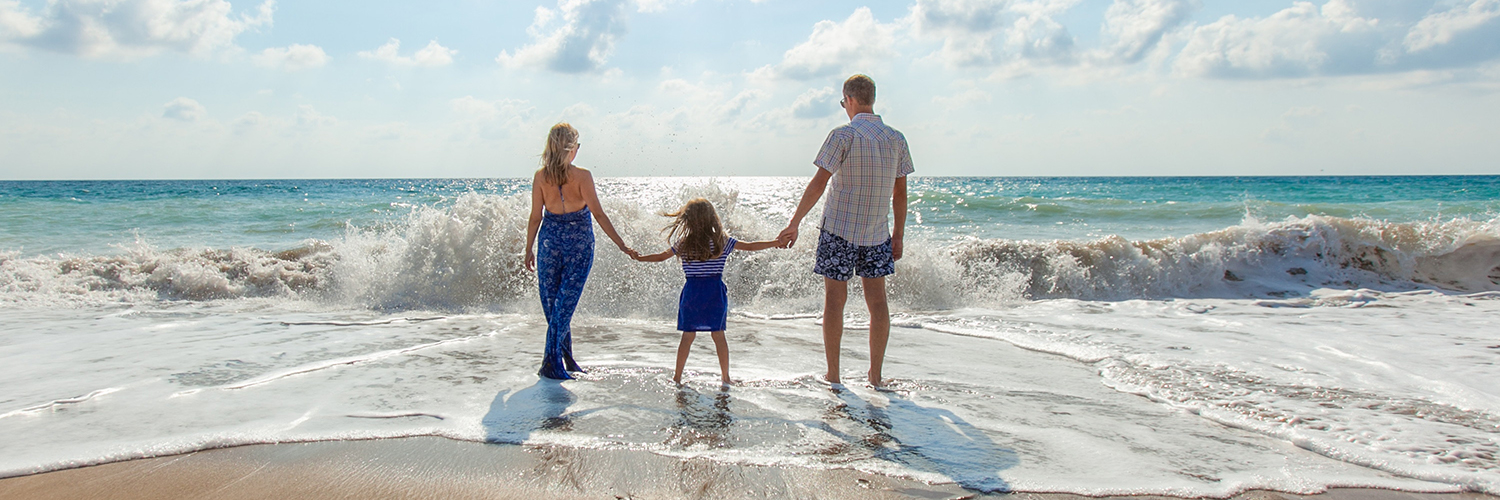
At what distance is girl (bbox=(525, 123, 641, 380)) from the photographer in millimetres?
4309

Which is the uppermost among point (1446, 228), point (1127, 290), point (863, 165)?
point (863, 165)

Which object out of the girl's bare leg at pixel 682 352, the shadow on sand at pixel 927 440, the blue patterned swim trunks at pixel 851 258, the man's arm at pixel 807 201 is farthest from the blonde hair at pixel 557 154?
the shadow on sand at pixel 927 440

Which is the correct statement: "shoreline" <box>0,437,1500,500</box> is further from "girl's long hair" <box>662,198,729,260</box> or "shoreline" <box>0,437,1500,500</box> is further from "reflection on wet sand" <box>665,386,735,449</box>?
"girl's long hair" <box>662,198,729,260</box>

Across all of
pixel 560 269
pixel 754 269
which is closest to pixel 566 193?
pixel 560 269

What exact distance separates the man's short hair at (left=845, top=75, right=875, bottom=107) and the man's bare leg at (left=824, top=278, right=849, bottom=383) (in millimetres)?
984

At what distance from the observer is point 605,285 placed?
8.20 metres

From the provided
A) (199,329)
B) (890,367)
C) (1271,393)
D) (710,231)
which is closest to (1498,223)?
(1271,393)

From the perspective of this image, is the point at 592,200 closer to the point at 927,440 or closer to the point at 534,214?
the point at 534,214

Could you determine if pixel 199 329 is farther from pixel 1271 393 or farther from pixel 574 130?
pixel 1271 393

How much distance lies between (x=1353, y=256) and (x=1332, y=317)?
358cm

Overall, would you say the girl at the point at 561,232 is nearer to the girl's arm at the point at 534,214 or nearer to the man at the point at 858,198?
the girl's arm at the point at 534,214

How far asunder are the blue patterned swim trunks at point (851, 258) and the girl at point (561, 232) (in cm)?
105

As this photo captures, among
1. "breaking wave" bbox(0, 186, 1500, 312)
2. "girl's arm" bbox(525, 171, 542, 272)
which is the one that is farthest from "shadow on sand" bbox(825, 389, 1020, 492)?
"breaking wave" bbox(0, 186, 1500, 312)

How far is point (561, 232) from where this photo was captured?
14.6 feet
